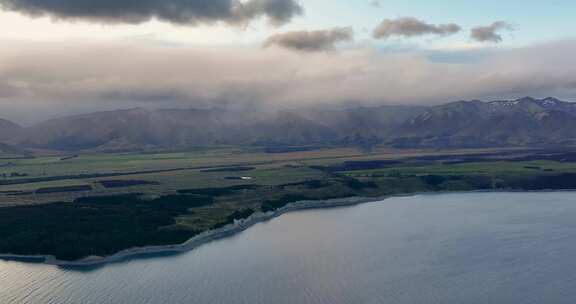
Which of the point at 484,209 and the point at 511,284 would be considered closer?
the point at 511,284

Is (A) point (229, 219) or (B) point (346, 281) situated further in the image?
(A) point (229, 219)

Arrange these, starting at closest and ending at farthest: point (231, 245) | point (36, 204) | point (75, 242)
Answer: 1. point (75, 242)
2. point (231, 245)
3. point (36, 204)

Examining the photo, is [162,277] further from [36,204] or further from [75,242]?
[36,204]

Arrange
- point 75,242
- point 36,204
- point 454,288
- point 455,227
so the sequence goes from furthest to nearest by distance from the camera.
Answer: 1. point 36,204
2. point 455,227
3. point 75,242
4. point 454,288

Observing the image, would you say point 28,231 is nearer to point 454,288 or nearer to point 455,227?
point 454,288

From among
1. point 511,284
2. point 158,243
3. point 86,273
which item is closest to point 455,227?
point 511,284

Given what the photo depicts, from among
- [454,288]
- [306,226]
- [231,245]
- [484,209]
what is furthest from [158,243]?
[484,209]

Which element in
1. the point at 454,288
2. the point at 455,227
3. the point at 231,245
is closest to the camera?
the point at 454,288
